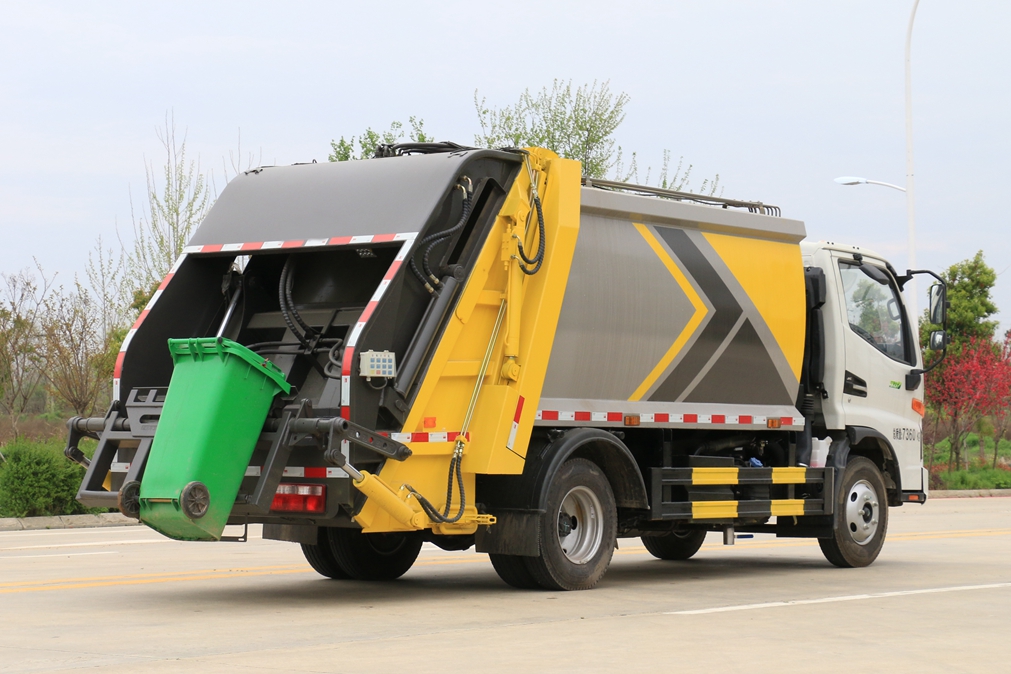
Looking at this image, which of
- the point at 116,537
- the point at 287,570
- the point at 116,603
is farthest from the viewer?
the point at 116,537

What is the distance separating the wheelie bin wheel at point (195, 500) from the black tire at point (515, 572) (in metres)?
2.35

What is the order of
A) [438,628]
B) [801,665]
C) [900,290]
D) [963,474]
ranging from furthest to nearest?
[963,474]
[900,290]
[438,628]
[801,665]

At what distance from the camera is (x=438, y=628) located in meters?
7.92

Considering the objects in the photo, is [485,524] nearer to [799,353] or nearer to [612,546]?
[612,546]

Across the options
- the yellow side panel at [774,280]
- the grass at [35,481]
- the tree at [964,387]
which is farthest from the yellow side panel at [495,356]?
the tree at [964,387]

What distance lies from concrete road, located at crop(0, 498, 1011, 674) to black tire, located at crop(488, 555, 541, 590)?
0.11 meters

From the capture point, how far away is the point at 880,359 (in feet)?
43.2

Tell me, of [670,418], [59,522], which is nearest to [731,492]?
[670,418]

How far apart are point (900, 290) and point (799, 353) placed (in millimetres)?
1912

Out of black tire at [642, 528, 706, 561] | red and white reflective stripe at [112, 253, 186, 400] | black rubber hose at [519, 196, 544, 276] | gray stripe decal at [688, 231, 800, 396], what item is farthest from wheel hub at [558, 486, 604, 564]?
red and white reflective stripe at [112, 253, 186, 400]

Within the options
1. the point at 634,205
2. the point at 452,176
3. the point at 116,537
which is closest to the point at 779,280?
the point at 634,205

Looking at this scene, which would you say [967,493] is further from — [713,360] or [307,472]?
[307,472]

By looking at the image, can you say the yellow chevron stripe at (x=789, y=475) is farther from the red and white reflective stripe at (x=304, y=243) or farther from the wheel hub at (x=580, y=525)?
the red and white reflective stripe at (x=304, y=243)

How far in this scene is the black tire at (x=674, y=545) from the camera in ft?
43.6
